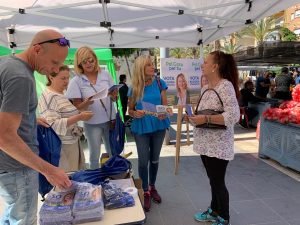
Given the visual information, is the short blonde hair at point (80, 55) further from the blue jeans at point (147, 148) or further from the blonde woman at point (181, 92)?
the blonde woman at point (181, 92)

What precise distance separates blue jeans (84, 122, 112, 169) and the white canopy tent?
201 cm

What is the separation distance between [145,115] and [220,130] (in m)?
0.87

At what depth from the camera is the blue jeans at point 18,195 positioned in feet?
4.95

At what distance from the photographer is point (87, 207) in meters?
1.51

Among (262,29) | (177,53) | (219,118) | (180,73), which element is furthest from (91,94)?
(177,53)

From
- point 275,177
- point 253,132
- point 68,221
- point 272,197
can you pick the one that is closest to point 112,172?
point 68,221

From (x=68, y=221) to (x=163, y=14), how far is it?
4045 mm

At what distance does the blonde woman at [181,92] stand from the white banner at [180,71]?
0.52ft

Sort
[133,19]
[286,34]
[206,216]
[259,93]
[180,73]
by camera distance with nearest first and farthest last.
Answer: [206,216] → [180,73] → [133,19] → [259,93] → [286,34]

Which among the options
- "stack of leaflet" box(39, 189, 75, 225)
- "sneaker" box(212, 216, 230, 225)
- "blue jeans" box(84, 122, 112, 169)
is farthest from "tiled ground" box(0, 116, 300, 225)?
"stack of leaflet" box(39, 189, 75, 225)

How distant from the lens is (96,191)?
5.52ft

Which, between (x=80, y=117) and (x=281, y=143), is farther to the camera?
(x=281, y=143)

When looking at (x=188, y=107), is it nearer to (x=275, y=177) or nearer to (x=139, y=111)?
(x=139, y=111)

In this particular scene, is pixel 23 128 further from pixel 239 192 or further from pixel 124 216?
pixel 239 192
